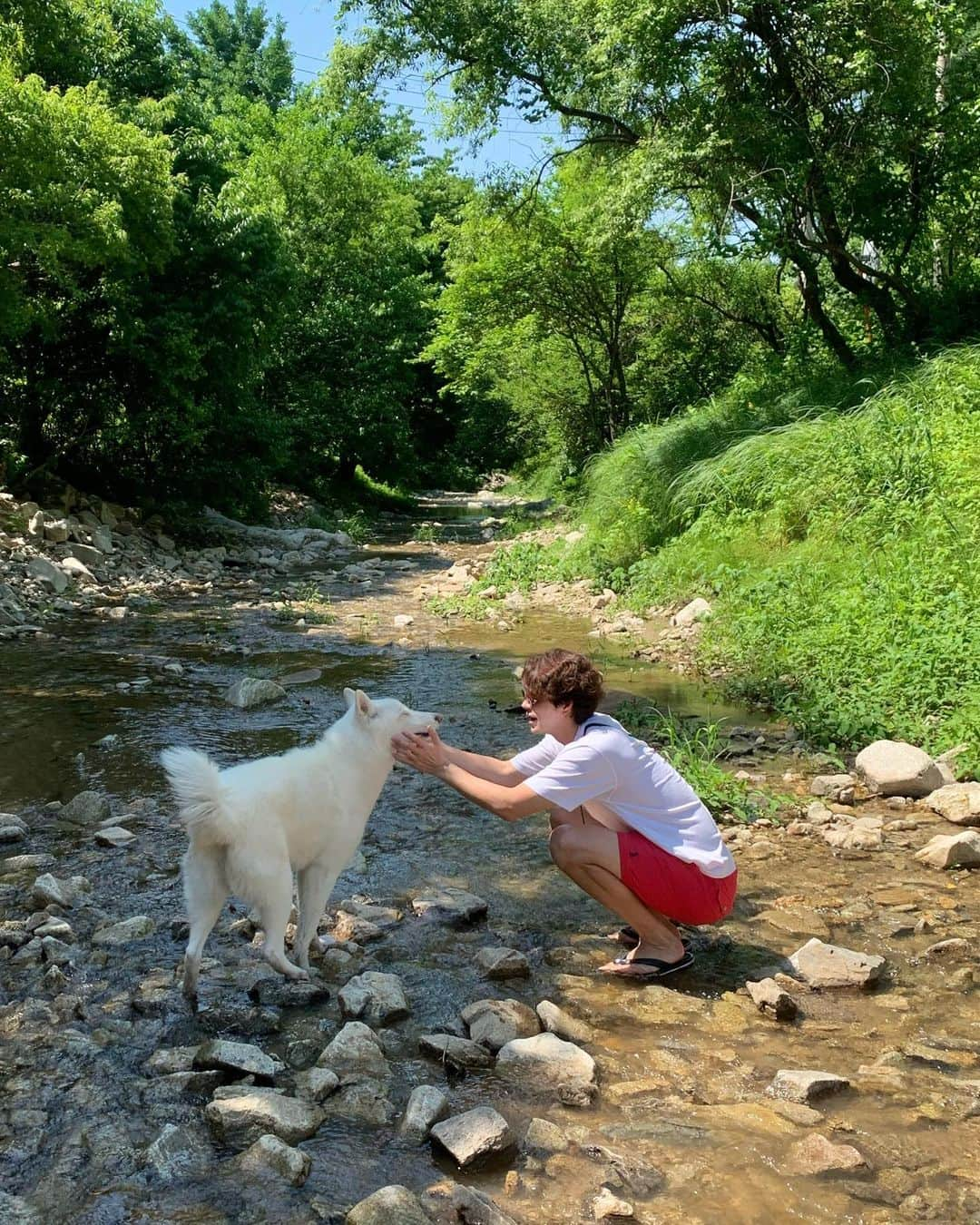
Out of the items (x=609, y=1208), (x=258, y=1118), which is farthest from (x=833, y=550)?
(x=258, y=1118)

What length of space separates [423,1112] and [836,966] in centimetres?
181

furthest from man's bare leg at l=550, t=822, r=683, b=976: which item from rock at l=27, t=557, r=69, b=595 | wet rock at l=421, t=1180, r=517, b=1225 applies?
rock at l=27, t=557, r=69, b=595

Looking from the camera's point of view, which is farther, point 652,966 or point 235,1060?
point 652,966

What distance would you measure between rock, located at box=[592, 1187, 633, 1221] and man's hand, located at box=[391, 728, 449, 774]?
5.62ft

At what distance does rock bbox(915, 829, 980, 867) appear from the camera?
484 centimetres

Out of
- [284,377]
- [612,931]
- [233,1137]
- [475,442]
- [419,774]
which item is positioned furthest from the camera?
[475,442]

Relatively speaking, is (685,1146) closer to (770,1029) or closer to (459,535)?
(770,1029)

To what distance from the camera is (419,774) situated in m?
6.61

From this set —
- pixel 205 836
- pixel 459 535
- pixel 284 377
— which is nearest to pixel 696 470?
pixel 205 836

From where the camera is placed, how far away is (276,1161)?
263 centimetres

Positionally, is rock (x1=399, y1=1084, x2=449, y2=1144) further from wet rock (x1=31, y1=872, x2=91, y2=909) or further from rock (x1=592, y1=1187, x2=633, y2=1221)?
wet rock (x1=31, y1=872, x2=91, y2=909)

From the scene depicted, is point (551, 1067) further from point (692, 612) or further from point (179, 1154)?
point (692, 612)

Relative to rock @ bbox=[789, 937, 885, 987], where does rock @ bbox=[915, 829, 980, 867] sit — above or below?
below

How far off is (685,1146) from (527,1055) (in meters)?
0.58
